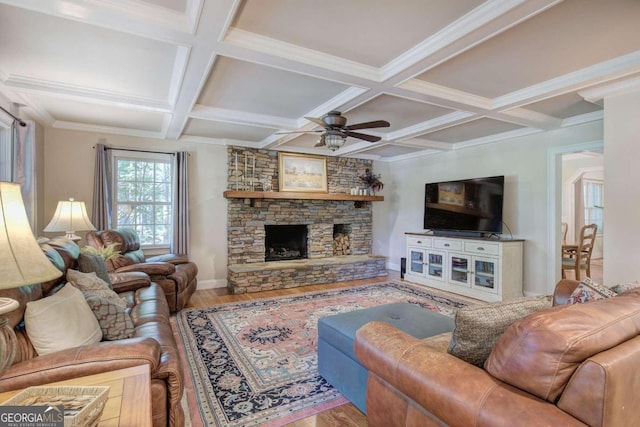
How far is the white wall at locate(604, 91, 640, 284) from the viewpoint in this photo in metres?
2.86

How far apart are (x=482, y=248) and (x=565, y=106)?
6.71ft

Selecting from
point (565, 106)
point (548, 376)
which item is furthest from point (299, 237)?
point (548, 376)

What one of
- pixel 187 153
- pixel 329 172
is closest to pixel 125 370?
pixel 187 153

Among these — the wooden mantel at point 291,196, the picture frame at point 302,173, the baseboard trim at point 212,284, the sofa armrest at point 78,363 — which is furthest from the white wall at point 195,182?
Answer: the sofa armrest at point 78,363

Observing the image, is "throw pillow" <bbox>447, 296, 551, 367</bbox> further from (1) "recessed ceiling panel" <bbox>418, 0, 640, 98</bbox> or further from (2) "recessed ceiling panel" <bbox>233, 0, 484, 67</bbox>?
(1) "recessed ceiling panel" <bbox>418, 0, 640, 98</bbox>

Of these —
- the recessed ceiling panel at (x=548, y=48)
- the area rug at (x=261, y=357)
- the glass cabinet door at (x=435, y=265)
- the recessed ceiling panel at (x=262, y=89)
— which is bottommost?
the area rug at (x=261, y=357)

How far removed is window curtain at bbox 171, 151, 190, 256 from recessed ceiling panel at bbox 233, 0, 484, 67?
10.8 feet

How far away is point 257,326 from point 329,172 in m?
3.63

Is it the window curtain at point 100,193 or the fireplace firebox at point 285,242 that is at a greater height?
the window curtain at point 100,193

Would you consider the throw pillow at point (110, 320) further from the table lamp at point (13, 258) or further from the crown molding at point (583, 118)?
the crown molding at point (583, 118)

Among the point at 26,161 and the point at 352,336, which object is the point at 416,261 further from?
the point at 26,161

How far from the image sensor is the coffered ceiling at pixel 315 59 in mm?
1986

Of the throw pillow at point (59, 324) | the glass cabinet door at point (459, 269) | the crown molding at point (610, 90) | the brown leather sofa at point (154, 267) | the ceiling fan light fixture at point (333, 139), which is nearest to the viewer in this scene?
the throw pillow at point (59, 324)

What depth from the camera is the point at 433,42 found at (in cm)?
229
